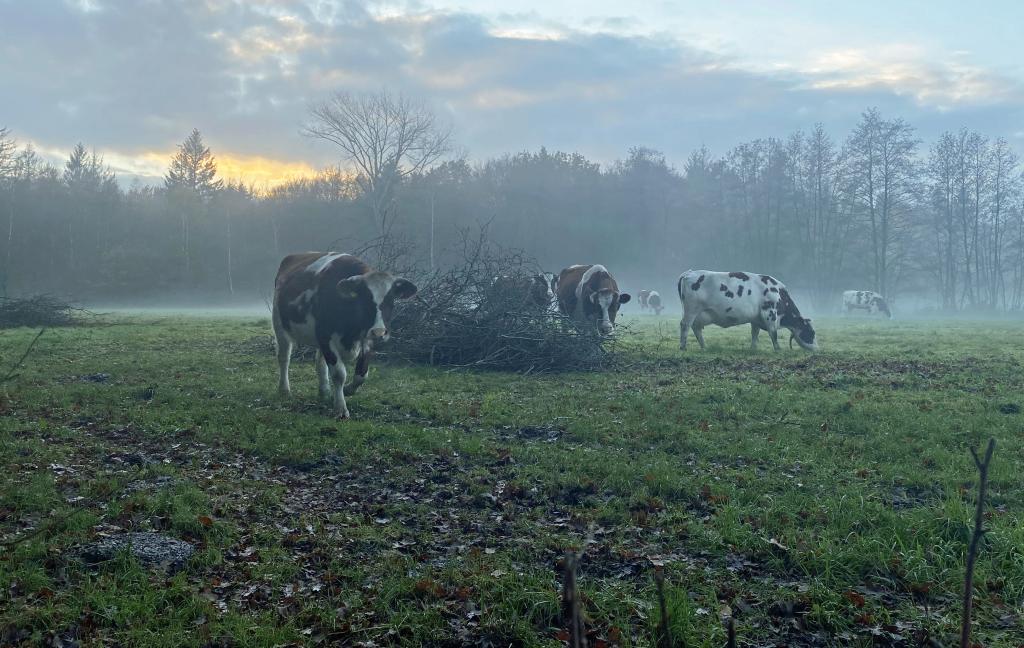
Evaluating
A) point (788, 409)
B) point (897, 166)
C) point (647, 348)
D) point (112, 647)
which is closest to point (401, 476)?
point (112, 647)

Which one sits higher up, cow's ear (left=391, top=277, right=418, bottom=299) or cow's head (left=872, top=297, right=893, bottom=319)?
cow's ear (left=391, top=277, right=418, bottom=299)

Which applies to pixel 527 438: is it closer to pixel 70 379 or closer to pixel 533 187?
pixel 70 379

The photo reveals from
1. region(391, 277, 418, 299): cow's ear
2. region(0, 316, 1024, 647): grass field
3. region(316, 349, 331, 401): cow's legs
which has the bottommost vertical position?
region(0, 316, 1024, 647): grass field

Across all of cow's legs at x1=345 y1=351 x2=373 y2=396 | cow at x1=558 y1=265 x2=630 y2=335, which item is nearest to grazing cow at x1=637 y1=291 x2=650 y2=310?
cow at x1=558 y1=265 x2=630 y2=335

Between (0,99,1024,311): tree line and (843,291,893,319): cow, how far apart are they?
4.35 feet

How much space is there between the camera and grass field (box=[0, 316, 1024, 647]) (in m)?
4.11

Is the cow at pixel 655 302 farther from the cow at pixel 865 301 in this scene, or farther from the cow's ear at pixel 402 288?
the cow's ear at pixel 402 288

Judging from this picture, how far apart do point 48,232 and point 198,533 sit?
204 feet

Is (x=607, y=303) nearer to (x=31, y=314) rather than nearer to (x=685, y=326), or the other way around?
(x=685, y=326)

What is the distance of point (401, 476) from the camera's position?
22.5 ft

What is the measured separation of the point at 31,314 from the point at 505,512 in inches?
987

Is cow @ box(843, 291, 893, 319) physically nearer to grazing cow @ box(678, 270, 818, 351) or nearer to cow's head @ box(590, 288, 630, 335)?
grazing cow @ box(678, 270, 818, 351)

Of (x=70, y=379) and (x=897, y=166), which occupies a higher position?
(x=897, y=166)

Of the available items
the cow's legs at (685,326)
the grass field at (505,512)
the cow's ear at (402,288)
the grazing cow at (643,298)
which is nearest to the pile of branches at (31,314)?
the grass field at (505,512)
